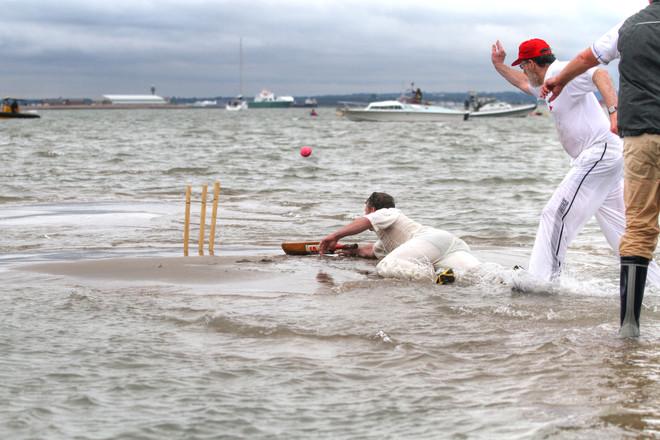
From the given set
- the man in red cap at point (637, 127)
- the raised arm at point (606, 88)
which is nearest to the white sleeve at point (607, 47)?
the man in red cap at point (637, 127)

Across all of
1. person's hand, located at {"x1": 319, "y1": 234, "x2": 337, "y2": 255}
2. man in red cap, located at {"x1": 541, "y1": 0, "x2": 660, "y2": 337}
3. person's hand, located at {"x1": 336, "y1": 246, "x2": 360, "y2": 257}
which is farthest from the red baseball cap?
person's hand, located at {"x1": 336, "y1": 246, "x2": 360, "y2": 257}

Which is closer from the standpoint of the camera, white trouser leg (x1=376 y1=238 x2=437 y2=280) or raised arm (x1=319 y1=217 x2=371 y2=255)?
white trouser leg (x1=376 y1=238 x2=437 y2=280)

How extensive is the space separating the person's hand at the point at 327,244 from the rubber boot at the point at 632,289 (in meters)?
4.05

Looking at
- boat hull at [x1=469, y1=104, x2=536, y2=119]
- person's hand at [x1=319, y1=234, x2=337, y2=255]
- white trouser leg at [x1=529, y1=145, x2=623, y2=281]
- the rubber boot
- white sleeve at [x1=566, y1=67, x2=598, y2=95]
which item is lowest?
person's hand at [x1=319, y1=234, x2=337, y2=255]

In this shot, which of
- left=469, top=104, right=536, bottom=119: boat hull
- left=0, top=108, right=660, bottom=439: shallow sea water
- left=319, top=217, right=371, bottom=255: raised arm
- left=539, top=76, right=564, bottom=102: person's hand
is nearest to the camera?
left=0, top=108, right=660, bottom=439: shallow sea water

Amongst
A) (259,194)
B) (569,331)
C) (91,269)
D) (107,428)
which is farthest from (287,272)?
(259,194)

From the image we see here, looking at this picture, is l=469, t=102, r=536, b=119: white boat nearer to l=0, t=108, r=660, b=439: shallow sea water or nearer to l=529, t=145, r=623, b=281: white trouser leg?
l=0, t=108, r=660, b=439: shallow sea water

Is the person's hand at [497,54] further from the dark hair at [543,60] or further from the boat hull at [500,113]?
the boat hull at [500,113]

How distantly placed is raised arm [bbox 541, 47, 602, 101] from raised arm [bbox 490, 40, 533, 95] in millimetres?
1505

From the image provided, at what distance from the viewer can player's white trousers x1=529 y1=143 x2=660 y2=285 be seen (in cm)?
715

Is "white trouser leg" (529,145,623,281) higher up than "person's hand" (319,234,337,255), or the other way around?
"white trouser leg" (529,145,623,281)

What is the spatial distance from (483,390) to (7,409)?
237cm

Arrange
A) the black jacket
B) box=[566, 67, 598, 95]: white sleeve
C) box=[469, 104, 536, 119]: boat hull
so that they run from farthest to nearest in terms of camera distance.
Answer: box=[469, 104, 536, 119]: boat hull → box=[566, 67, 598, 95]: white sleeve → the black jacket

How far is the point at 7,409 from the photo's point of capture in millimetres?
4730
